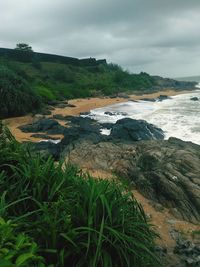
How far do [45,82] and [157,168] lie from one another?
3996 cm

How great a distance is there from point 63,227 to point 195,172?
15.5ft

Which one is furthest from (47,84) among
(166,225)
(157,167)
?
(166,225)

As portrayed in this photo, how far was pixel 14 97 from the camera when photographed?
24359 millimetres

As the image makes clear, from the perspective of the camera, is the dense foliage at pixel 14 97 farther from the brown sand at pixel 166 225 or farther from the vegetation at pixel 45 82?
the brown sand at pixel 166 225

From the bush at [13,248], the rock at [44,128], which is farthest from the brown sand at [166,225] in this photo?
the rock at [44,128]

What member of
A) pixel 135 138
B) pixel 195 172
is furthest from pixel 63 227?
pixel 135 138

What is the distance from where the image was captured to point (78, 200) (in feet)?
12.0

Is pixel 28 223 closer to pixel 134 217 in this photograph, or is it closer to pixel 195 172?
pixel 134 217

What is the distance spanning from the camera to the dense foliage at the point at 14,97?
23.7 metres

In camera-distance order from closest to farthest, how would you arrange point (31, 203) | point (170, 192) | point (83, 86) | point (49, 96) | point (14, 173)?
point (31, 203)
point (14, 173)
point (170, 192)
point (49, 96)
point (83, 86)

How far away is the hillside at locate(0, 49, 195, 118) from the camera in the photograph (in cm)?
2471

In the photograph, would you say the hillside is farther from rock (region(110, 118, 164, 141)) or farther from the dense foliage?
rock (region(110, 118, 164, 141))

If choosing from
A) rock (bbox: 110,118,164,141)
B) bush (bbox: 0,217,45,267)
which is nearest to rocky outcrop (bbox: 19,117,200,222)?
bush (bbox: 0,217,45,267)

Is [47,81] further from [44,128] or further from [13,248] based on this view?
[13,248]
